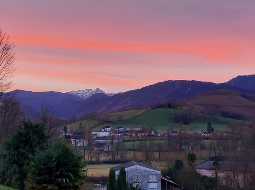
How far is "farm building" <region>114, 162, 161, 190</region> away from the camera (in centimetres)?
7131

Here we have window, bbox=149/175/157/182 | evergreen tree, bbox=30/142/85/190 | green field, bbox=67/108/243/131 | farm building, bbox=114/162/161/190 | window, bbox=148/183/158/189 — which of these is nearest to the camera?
evergreen tree, bbox=30/142/85/190

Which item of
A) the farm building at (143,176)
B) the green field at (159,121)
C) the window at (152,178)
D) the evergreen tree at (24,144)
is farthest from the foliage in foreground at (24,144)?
the green field at (159,121)

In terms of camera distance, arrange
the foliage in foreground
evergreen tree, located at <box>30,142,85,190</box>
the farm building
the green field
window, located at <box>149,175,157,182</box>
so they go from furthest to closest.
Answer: the green field < the farm building < window, located at <box>149,175,157,182</box> < the foliage in foreground < evergreen tree, located at <box>30,142,85,190</box>

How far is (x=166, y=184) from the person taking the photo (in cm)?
6956

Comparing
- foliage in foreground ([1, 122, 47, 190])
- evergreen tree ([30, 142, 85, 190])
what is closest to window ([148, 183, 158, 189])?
foliage in foreground ([1, 122, 47, 190])

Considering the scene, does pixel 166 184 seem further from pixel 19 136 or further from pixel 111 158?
pixel 19 136

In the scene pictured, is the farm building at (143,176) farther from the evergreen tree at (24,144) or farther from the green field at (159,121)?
the green field at (159,121)

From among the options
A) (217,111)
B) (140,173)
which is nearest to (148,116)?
(217,111)

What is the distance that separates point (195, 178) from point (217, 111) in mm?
118473

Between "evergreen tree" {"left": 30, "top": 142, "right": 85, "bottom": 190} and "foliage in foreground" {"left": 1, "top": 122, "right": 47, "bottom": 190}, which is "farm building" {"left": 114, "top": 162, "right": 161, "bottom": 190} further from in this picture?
"evergreen tree" {"left": 30, "top": 142, "right": 85, "bottom": 190}

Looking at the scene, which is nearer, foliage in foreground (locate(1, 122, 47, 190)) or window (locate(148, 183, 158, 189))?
foliage in foreground (locate(1, 122, 47, 190))

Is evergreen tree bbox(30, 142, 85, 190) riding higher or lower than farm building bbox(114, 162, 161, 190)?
higher

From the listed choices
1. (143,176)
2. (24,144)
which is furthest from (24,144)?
(143,176)

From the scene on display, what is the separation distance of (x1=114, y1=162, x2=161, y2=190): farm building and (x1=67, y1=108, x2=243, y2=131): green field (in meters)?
53.9
